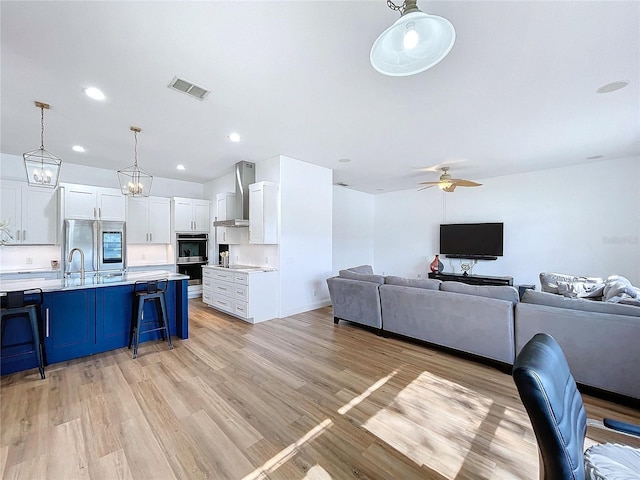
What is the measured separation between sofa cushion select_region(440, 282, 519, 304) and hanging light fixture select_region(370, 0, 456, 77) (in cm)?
255

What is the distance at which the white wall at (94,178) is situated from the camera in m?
4.66

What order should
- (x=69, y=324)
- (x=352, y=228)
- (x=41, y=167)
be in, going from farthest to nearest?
(x=352, y=228) < (x=69, y=324) < (x=41, y=167)

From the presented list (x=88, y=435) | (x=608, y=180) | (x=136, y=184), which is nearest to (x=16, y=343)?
Result: (x=88, y=435)

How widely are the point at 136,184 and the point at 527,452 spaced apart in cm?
475

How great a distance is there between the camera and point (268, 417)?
2.16 meters

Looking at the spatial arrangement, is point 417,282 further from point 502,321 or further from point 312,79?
point 312,79

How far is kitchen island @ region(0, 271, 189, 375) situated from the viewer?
2859mm

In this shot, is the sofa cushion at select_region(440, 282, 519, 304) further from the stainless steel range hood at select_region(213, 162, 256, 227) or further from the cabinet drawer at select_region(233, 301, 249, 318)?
the stainless steel range hood at select_region(213, 162, 256, 227)

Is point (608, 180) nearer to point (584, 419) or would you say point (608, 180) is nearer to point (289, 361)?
point (584, 419)

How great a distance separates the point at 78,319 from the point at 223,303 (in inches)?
85.7

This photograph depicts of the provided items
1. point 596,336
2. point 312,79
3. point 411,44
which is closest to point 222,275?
point 312,79

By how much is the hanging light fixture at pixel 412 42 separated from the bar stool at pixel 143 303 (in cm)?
361

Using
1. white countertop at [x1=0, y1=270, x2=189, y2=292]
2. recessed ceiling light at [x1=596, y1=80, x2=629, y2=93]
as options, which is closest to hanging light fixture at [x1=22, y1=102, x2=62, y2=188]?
white countertop at [x1=0, y1=270, x2=189, y2=292]

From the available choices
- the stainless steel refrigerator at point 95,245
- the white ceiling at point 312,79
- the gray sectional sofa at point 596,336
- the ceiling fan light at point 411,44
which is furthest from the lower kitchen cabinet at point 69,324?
the gray sectional sofa at point 596,336
